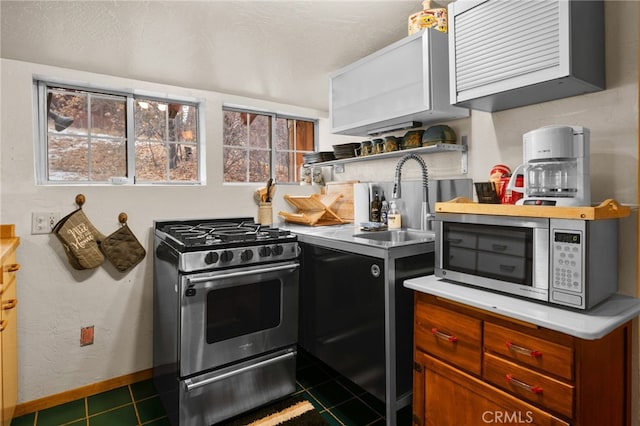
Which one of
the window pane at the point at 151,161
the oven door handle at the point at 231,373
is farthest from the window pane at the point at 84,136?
the oven door handle at the point at 231,373

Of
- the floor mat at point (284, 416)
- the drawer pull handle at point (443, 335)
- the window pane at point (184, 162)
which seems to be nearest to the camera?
the drawer pull handle at point (443, 335)

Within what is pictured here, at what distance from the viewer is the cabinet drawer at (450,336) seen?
1.37 m

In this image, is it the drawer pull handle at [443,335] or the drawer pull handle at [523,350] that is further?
the drawer pull handle at [443,335]

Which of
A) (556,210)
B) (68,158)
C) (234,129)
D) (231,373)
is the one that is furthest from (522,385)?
(68,158)

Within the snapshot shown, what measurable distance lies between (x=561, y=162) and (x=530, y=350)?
2.42 ft

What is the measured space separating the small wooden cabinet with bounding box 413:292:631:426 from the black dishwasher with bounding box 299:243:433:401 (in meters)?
0.16

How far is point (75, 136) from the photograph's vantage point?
2.39 meters

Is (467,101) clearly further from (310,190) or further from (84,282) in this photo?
(84,282)

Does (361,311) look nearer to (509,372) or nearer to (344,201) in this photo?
(509,372)

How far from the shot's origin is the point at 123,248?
238 centimetres

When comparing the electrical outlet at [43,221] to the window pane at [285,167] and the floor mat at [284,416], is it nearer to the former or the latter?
the floor mat at [284,416]

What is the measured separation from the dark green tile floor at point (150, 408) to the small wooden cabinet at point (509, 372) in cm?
51

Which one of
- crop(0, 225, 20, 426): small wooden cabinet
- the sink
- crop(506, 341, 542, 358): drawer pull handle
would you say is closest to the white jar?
the sink

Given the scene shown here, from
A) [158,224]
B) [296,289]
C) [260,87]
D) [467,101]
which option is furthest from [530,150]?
[158,224]
